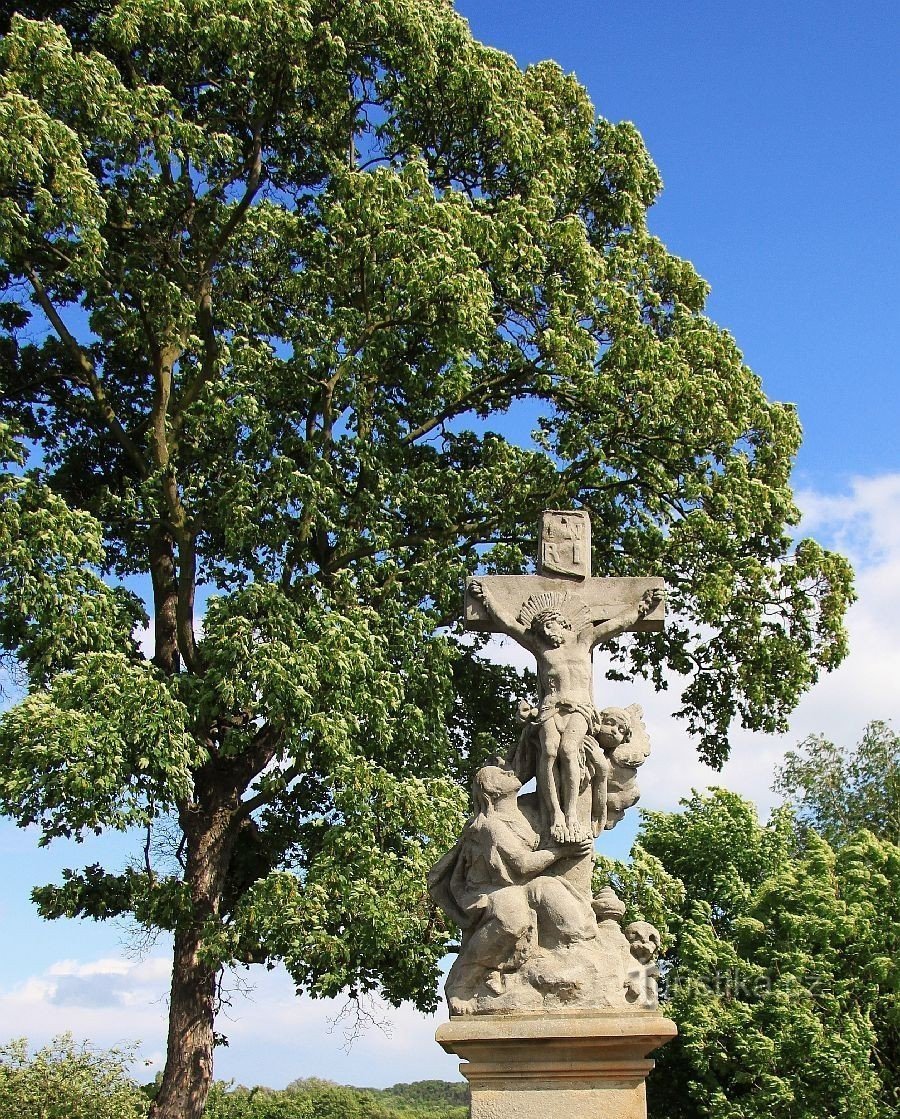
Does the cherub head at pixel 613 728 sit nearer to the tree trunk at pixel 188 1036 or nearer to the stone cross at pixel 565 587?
the stone cross at pixel 565 587

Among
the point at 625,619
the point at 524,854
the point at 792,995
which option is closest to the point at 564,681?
the point at 625,619

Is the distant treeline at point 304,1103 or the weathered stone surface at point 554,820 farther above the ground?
the weathered stone surface at point 554,820

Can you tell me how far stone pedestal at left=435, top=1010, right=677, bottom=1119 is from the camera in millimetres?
6418

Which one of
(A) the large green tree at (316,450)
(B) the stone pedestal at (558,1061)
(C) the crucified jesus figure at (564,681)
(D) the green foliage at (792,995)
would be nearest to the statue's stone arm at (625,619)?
(C) the crucified jesus figure at (564,681)

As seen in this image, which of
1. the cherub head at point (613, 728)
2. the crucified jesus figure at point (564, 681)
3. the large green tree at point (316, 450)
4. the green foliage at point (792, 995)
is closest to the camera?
the crucified jesus figure at point (564, 681)

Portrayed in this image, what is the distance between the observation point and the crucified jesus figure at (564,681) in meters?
7.26

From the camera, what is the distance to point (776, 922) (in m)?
21.6

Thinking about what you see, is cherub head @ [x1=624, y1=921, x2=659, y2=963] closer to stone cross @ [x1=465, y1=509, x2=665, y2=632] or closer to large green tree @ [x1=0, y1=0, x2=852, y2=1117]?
stone cross @ [x1=465, y1=509, x2=665, y2=632]

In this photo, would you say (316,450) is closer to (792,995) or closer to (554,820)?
(554,820)

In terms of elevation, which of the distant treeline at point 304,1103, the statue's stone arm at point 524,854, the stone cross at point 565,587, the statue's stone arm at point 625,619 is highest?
the stone cross at point 565,587

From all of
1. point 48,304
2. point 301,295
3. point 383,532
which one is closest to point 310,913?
point 383,532

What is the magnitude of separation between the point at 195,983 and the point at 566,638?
27.7 feet

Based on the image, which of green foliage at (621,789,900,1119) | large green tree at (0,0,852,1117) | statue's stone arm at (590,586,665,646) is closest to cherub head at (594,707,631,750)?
statue's stone arm at (590,586,665,646)

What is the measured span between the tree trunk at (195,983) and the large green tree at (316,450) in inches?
1.5
